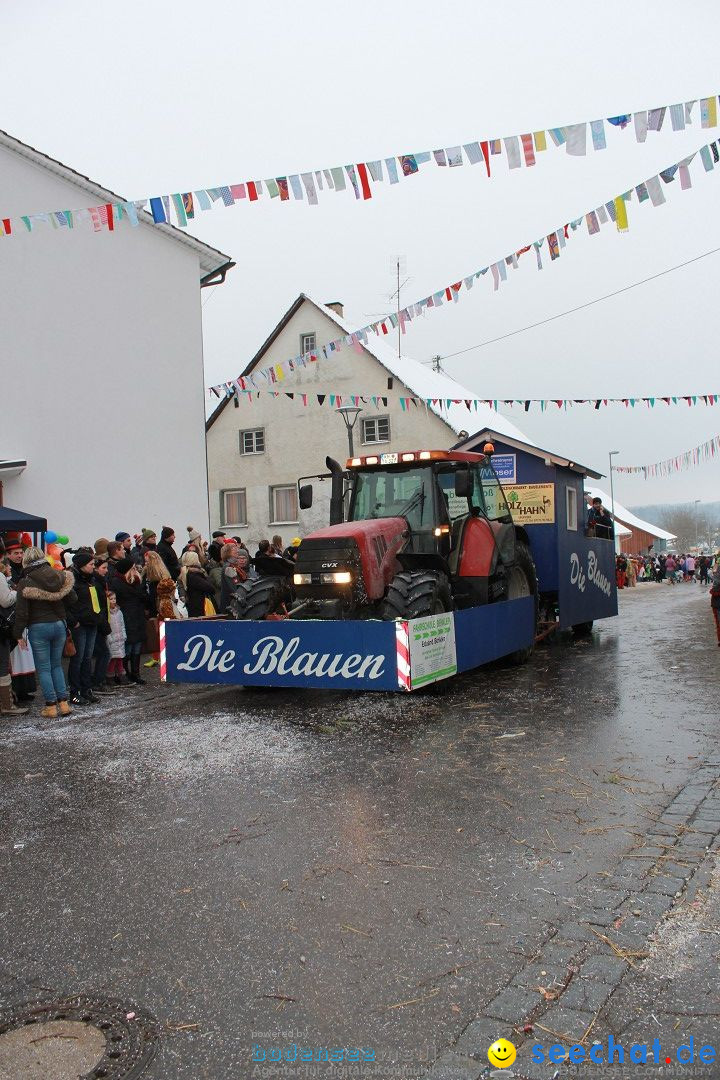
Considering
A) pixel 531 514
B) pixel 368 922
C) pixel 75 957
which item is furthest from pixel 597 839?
pixel 531 514

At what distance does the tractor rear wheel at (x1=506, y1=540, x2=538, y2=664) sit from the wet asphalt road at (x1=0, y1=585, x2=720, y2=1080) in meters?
2.27

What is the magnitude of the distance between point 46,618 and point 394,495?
3897mm

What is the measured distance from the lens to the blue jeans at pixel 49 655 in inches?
317

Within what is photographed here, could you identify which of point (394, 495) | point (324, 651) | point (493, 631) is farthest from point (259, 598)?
point (493, 631)

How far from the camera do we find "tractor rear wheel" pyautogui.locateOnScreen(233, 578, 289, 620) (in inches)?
354

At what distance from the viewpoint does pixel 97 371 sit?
52.3ft

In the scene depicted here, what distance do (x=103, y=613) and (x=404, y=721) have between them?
358cm

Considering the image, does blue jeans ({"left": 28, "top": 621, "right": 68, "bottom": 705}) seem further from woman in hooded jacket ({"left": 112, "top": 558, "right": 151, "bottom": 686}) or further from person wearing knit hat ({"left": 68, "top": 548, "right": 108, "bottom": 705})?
woman in hooded jacket ({"left": 112, "top": 558, "right": 151, "bottom": 686})

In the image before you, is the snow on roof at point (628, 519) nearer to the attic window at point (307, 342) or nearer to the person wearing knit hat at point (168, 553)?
the attic window at point (307, 342)

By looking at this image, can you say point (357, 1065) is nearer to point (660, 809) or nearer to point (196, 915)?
point (196, 915)

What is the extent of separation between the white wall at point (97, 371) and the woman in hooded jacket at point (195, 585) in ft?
15.1

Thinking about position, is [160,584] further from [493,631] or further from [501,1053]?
[501,1053]

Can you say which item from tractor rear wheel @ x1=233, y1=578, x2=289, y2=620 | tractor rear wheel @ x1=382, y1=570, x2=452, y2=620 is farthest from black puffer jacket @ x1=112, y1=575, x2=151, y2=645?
tractor rear wheel @ x1=382, y1=570, x2=452, y2=620

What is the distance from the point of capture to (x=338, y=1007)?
2.91 meters
